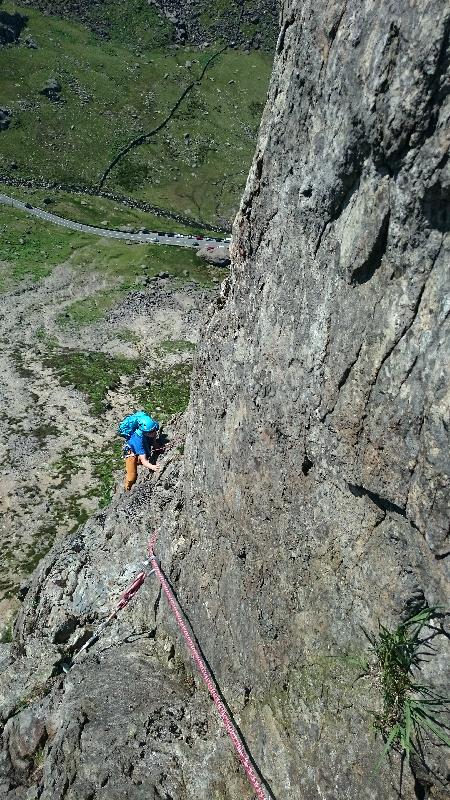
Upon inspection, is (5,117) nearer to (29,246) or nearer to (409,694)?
(29,246)

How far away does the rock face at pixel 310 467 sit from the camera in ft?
22.4

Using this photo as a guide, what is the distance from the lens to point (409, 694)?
7125 millimetres

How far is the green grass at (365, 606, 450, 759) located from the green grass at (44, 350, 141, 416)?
1416 inches

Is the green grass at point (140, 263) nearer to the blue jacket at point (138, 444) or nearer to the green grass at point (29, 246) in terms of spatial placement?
the green grass at point (29, 246)

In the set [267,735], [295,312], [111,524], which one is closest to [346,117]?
[295,312]

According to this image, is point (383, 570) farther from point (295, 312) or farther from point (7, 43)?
point (7, 43)

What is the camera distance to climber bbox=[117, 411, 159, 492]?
70.9 feet

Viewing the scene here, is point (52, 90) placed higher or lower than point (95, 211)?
higher

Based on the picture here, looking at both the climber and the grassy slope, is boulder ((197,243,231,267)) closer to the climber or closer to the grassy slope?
the climber

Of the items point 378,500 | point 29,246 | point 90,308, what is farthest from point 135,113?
point 378,500

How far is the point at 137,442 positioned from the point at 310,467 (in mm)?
13083

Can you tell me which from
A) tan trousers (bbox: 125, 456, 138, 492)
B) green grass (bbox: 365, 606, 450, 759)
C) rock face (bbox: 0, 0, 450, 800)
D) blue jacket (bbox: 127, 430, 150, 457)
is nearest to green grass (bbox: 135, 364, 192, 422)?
tan trousers (bbox: 125, 456, 138, 492)

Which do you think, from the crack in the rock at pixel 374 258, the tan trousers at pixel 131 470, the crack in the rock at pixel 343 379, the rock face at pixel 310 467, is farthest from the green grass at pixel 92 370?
the crack in the rock at pixel 374 258

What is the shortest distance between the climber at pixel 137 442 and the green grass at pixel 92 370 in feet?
64.8
